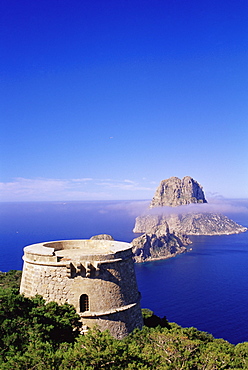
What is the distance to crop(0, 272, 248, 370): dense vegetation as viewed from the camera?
10.3 m

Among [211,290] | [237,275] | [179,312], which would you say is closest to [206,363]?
[179,312]

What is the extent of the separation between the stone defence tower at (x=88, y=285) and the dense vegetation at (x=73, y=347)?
34.1 inches

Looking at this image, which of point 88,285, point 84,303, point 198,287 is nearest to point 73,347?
point 84,303

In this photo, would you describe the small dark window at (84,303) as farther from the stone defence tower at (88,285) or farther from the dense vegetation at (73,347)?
the dense vegetation at (73,347)

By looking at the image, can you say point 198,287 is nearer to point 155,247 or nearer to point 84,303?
point 155,247

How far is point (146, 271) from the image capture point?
124 m

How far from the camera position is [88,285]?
16516 millimetres

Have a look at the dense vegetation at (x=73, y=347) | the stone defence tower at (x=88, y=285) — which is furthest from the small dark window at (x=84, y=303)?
the dense vegetation at (x=73, y=347)

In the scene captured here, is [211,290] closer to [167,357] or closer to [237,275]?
[237,275]

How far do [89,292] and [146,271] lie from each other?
368ft

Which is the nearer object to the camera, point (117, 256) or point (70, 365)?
point (70, 365)

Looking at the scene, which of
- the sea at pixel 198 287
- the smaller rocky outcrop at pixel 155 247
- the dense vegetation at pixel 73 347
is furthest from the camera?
the smaller rocky outcrop at pixel 155 247

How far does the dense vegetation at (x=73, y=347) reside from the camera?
10.3 metres

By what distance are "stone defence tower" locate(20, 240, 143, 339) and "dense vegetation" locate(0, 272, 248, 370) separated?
87 cm
